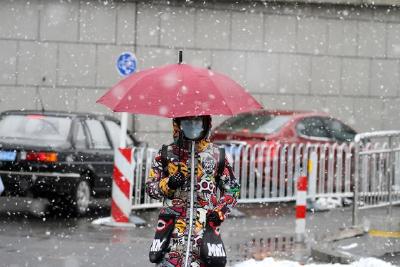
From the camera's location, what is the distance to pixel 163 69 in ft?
23.3

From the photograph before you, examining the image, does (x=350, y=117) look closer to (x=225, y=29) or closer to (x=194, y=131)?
(x=225, y=29)

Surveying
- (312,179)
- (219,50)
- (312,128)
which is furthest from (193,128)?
(219,50)

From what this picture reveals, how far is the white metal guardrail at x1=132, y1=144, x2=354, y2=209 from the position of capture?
1747 centimetres

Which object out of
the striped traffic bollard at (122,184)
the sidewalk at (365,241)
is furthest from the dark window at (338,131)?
the striped traffic bollard at (122,184)

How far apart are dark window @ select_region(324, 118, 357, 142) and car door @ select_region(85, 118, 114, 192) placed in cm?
491

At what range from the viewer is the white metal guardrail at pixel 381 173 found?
1441 centimetres

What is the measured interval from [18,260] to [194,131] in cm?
466

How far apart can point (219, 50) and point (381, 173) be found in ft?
30.5

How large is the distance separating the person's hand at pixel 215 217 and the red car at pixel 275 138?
422 inches

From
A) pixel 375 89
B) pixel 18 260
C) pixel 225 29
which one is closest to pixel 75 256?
pixel 18 260

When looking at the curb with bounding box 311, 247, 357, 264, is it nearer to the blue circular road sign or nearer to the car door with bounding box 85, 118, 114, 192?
the car door with bounding box 85, 118, 114, 192

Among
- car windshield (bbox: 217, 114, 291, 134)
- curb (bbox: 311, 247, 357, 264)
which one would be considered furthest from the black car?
curb (bbox: 311, 247, 357, 264)

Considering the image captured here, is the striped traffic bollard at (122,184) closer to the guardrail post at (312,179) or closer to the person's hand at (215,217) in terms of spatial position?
the guardrail post at (312,179)

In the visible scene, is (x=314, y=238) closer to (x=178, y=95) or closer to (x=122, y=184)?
(x=122, y=184)
